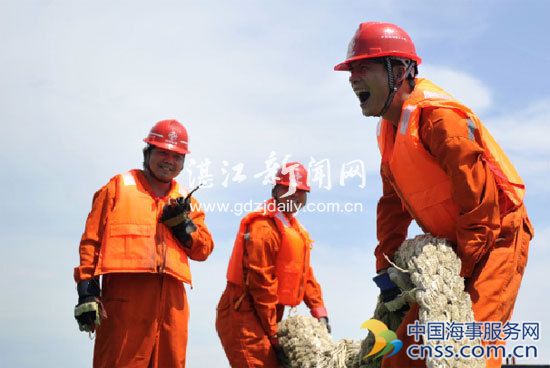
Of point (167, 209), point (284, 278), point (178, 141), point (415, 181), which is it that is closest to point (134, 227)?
point (167, 209)

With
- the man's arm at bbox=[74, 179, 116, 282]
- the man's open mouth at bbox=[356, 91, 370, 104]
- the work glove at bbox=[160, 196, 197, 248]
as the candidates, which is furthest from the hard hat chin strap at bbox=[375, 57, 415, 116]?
the man's arm at bbox=[74, 179, 116, 282]

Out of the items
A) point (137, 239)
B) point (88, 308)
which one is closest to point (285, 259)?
point (137, 239)

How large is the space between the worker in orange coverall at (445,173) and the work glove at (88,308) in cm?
229

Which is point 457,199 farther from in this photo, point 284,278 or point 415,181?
point 284,278

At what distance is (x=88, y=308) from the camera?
21.4 feet

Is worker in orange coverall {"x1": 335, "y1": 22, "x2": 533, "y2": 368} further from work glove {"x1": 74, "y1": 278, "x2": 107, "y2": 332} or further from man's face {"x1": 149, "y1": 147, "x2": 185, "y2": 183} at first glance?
work glove {"x1": 74, "y1": 278, "x2": 107, "y2": 332}

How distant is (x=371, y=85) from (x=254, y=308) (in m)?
3.43

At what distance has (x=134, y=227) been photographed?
22.4 feet

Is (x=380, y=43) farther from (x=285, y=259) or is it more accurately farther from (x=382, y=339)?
(x=285, y=259)

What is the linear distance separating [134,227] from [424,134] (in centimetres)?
272

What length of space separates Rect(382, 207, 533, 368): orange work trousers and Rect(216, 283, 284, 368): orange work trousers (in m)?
3.10

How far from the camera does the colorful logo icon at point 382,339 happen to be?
16.2 feet

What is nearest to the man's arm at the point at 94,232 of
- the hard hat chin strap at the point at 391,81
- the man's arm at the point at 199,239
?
the man's arm at the point at 199,239

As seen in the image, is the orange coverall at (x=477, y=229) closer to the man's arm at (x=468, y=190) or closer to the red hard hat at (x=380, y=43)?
the man's arm at (x=468, y=190)
